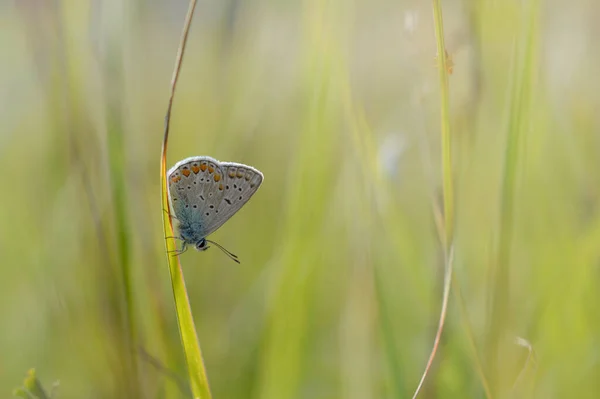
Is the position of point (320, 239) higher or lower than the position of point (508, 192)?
lower

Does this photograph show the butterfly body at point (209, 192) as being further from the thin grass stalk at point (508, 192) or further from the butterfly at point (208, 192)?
the thin grass stalk at point (508, 192)

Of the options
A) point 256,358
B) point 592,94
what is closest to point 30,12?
point 256,358

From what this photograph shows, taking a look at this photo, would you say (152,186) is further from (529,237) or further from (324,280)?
(529,237)

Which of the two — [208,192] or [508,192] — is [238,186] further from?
[508,192]

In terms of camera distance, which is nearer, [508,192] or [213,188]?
[508,192]

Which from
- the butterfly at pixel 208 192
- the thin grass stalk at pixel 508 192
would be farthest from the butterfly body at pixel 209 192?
the thin grass stalk at pixel 508 192

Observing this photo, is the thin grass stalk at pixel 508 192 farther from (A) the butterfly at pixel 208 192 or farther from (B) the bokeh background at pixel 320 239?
(A) the butterfly at pixel 208 192

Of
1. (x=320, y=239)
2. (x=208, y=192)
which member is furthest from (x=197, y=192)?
(x=320, y=239)

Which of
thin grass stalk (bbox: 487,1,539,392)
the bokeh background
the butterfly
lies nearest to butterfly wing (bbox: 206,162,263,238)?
the butterfly

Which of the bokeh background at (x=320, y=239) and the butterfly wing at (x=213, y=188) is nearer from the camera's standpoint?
the bokeh background at (x=320, y=239)
